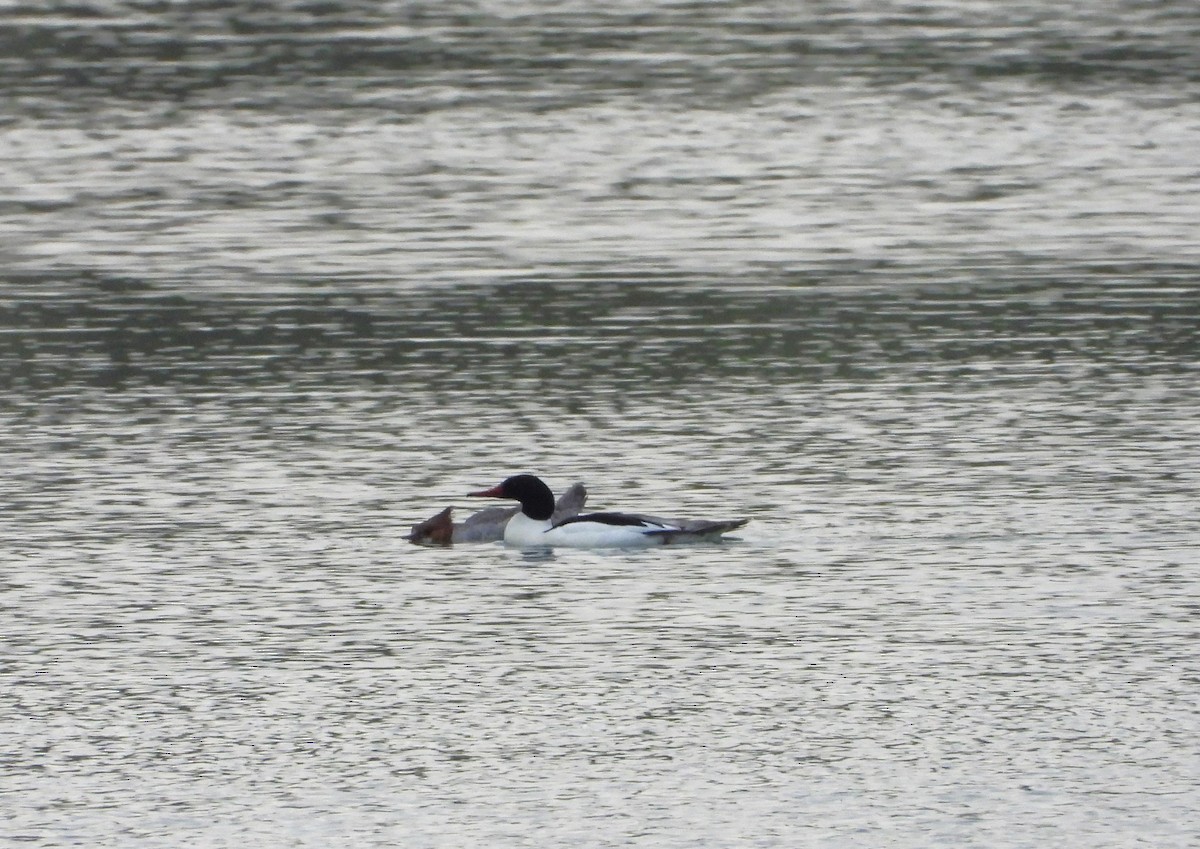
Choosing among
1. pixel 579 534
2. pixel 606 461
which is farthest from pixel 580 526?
pixel 606 461

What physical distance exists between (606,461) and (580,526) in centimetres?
166

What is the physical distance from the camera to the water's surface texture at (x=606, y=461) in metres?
9.91

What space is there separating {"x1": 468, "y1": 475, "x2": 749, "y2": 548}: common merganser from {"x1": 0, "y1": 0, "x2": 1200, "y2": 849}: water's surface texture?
0.14m

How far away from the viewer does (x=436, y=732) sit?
10438 mm

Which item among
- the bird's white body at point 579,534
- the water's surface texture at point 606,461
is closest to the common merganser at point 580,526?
the bird's white body at point 579,534

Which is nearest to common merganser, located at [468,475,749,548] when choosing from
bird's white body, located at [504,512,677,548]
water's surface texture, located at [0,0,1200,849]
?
bird's white body, located at [504,512,677,548]

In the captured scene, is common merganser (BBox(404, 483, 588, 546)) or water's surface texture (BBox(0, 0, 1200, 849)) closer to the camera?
water's surface texture (BBox(0, 0, 1200, 849))

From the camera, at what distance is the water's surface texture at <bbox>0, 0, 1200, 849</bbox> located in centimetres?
991

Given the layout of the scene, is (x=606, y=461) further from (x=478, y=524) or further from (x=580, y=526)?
(x=580, y=526)

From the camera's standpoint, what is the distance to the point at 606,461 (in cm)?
1548

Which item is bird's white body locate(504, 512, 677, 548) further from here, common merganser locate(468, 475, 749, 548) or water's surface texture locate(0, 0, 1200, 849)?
water's surface texture locate(0, 0, 1200, 849)

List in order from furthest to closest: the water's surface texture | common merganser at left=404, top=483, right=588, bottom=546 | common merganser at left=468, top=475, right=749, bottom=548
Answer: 1. common merganser at left=404, top=483, right=588, bottom=546
2. common merganser at left=468, top=475, right=749, bottom=548
3. the water's surface texture

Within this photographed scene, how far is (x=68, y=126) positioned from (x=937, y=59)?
11039 mm

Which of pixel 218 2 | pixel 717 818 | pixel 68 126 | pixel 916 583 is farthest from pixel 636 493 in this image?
pixel 218 2
